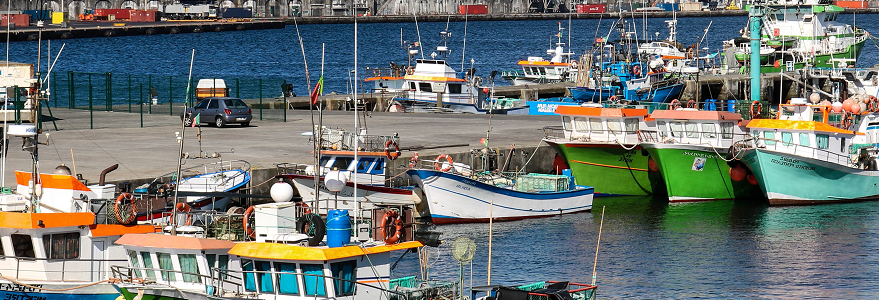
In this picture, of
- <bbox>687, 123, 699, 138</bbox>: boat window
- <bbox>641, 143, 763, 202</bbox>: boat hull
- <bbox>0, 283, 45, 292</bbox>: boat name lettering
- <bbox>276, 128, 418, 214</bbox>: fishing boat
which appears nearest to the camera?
<bbox>0, 283, 45, 292</bbox>: boat name lettering

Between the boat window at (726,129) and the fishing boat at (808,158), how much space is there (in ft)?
3.37

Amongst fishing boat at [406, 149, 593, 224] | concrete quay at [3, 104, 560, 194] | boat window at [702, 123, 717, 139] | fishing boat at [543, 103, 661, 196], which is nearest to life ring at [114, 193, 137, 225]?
concrete quay at [3, 104, 560, 194]

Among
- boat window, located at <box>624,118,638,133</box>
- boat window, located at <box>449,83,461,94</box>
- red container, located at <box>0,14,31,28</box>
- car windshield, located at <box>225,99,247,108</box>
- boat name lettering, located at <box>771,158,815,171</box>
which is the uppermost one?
red container, located at <box>0,14,31,28</box>

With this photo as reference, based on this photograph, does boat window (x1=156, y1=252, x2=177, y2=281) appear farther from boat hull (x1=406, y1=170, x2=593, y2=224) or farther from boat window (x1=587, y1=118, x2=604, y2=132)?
boat window (x1=587, y1=118, x2=604, y2=132)

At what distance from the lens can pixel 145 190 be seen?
32750 mm

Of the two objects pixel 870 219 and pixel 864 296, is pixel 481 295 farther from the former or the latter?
pixel 870 219

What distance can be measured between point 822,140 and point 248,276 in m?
25.7

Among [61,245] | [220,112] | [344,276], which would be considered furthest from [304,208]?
[220,112]

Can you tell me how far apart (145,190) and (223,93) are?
85.9 ft

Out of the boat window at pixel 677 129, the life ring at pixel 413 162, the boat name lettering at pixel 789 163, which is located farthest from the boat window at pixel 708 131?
the life ring at pixel 413 162

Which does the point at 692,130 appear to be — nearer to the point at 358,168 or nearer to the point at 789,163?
the point at 789,163

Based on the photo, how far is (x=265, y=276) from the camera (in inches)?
854

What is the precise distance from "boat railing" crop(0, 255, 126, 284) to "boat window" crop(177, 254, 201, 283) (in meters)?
2.38

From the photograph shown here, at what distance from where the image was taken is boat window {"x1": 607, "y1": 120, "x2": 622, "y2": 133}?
43.8 m
